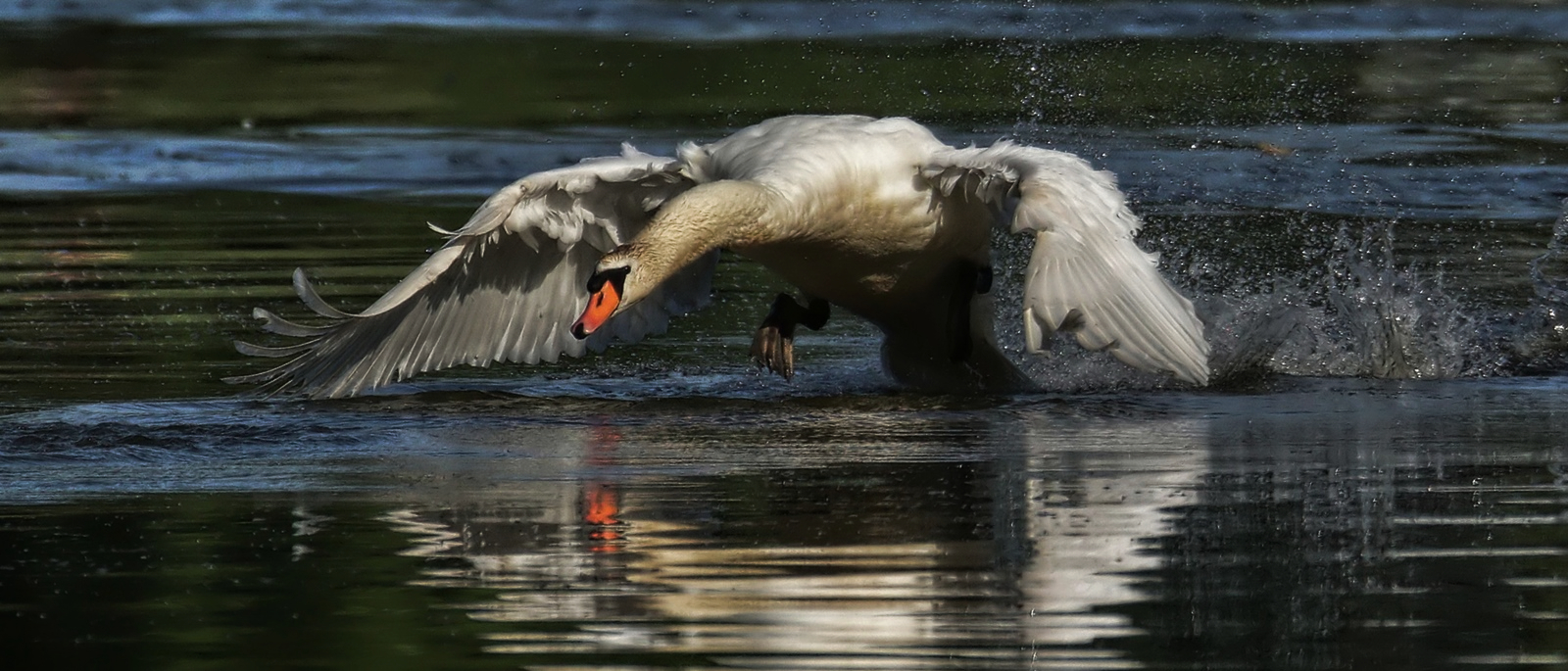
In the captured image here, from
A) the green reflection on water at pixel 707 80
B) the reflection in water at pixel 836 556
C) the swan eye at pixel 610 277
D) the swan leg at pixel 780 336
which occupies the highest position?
the green reflection on water at pixel 707 80

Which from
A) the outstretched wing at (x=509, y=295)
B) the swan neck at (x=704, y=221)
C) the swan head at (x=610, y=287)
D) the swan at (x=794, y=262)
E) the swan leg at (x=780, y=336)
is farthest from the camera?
the swan leg at (x=780, y=336)

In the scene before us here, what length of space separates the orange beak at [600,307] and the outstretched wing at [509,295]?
1.30m

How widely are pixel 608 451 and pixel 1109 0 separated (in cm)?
1831

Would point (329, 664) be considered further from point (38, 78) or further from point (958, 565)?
point (38, 78)

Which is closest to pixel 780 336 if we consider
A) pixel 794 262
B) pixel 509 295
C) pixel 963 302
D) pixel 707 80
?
pixel 794 262

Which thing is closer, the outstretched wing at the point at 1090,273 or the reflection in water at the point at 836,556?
the reflection in water at the point at 836,556

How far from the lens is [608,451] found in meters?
8.12

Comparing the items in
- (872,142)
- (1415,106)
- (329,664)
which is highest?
(1415,106)

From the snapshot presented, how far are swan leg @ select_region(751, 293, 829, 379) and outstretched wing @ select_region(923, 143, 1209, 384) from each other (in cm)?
133

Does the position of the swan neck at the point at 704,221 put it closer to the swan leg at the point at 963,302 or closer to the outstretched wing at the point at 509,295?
the outstretched wing at the point at 509,295

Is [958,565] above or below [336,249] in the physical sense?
below

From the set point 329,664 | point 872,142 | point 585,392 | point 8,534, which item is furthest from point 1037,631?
point 585,392

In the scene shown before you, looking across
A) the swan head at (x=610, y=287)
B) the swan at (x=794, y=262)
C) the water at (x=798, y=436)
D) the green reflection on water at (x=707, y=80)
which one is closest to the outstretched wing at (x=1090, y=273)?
Result: the swan at (x=794, y=262)

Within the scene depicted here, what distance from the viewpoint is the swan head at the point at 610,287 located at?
26.5 ft
